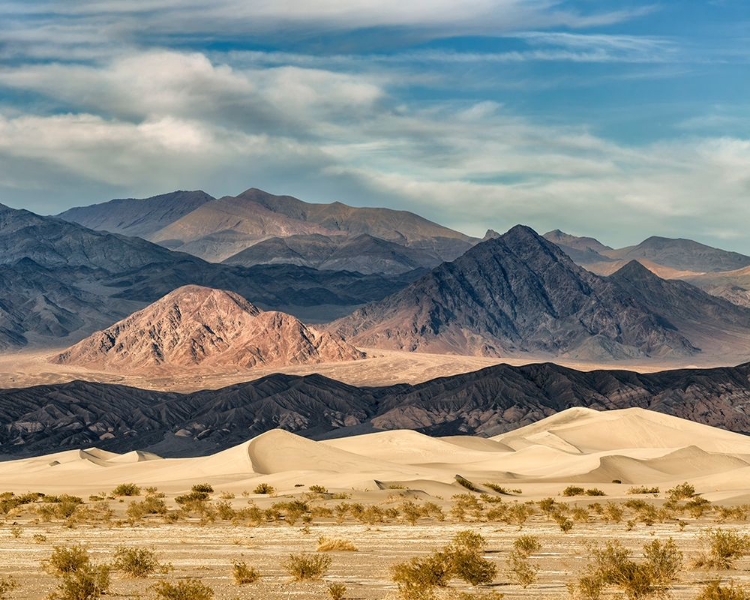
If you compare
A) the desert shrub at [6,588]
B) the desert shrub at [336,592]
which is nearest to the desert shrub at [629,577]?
the desert shrub at [336,592]

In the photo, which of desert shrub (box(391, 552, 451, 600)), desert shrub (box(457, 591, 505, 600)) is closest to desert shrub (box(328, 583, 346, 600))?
desert shrub (box(391, 552, 451, 600))

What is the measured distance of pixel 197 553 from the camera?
28.4 metres

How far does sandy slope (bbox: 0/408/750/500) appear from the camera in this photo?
6097 centimetres

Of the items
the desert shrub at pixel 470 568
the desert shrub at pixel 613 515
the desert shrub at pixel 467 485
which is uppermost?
the desert shrub at pixel 470 568

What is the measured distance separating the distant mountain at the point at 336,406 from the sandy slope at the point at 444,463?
136 ft

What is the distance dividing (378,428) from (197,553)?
123 metres

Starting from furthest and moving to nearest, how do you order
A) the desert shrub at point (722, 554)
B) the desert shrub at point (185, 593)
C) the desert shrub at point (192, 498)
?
the desert shrub at point (192, 498)
the desert shrub at point (722, 554)
the desert shrub at point (185, 593)

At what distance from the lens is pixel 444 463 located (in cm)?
8306

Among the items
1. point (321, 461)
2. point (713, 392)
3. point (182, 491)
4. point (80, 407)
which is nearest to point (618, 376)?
point (713, 392)

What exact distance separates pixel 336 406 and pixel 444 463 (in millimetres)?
87288

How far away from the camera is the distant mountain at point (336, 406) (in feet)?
492

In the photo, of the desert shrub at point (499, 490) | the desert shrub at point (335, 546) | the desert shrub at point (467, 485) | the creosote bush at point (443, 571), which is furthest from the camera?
the desert shrub at point (499, 490)

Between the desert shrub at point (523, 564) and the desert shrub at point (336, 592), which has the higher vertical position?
the desert shrub at point (336, 592)

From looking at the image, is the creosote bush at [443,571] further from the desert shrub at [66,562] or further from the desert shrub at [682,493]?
the desert shrub at [682,493]
